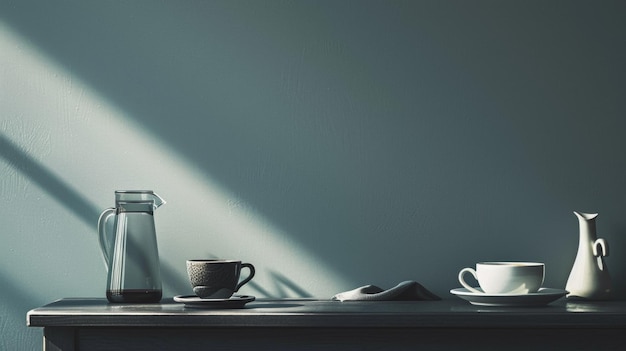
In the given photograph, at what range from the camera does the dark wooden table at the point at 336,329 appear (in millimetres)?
1546

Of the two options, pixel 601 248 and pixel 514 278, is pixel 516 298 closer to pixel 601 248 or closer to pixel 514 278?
pixel 514 278

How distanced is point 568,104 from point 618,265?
15.6 inches

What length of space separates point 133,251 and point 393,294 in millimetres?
572

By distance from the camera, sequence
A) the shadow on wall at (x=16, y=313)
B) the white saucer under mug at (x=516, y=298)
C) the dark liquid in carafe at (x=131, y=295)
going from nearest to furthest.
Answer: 1. the white saucer under mug at (x=516, y=298)
2. the dark liquid in carafe at (x=131, y=295)
3. the shadow on wall at (x=16, y=313)

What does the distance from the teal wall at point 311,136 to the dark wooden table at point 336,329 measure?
37 cm

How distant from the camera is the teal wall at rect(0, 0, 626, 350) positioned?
197cm

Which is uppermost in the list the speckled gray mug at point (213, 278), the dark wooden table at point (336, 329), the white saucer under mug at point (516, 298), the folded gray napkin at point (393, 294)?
the speckled gray mug at point (213, 278)

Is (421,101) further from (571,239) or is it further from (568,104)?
(571,239)

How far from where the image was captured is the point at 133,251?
180 centimetres

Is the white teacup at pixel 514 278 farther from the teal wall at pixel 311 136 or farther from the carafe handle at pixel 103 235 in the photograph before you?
the carafe handle at pixel 103 235

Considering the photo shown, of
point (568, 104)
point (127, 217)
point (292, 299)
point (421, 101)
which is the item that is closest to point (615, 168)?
point (568, 104)

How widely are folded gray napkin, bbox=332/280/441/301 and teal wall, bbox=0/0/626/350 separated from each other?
0.36 ft

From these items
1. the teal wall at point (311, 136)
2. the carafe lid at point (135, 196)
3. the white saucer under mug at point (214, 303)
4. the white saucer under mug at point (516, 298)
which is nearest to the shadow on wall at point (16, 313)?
the teal wall at point (311, 136)

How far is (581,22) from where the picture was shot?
1.98 metres
